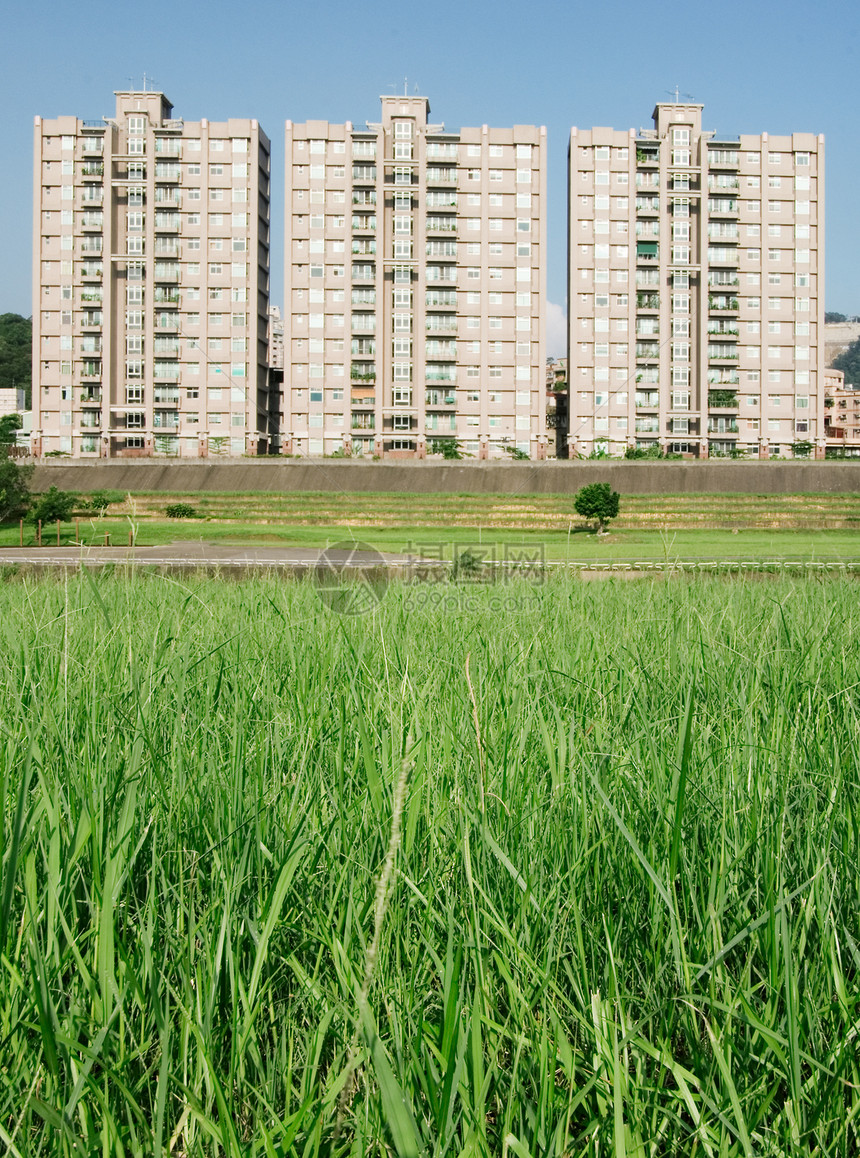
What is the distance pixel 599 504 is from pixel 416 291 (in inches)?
1265

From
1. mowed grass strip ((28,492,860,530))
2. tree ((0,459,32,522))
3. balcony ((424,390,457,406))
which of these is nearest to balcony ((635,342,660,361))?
balcony ((424,390,457,406))

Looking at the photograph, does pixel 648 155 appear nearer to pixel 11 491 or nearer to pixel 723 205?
pixel 723 205

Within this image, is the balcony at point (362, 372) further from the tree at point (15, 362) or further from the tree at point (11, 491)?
the tree at point (15, 362)

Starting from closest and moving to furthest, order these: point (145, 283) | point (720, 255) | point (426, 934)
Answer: point (426, 934) → point (145, 283) → point (720, 255)

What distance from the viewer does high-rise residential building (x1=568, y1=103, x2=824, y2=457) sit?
2105 inches

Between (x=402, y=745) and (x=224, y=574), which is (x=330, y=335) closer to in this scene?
(x=224, y=574)

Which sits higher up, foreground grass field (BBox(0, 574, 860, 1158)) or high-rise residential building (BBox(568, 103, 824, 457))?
high-rise residential building (BBox(568, 103, 824, 457))

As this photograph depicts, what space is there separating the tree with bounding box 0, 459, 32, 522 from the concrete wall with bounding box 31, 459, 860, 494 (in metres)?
9.96

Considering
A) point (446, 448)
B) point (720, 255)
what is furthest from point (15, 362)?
point (720, 255)

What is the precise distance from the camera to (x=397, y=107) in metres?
54.1

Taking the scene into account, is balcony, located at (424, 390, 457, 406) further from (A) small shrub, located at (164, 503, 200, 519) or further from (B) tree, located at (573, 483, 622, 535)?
(B) tree, located at (573, 483, 622, 535)

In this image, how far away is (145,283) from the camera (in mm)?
53375

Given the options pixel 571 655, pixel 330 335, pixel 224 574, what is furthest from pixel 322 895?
pixel 330 335

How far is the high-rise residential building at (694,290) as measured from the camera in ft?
175
